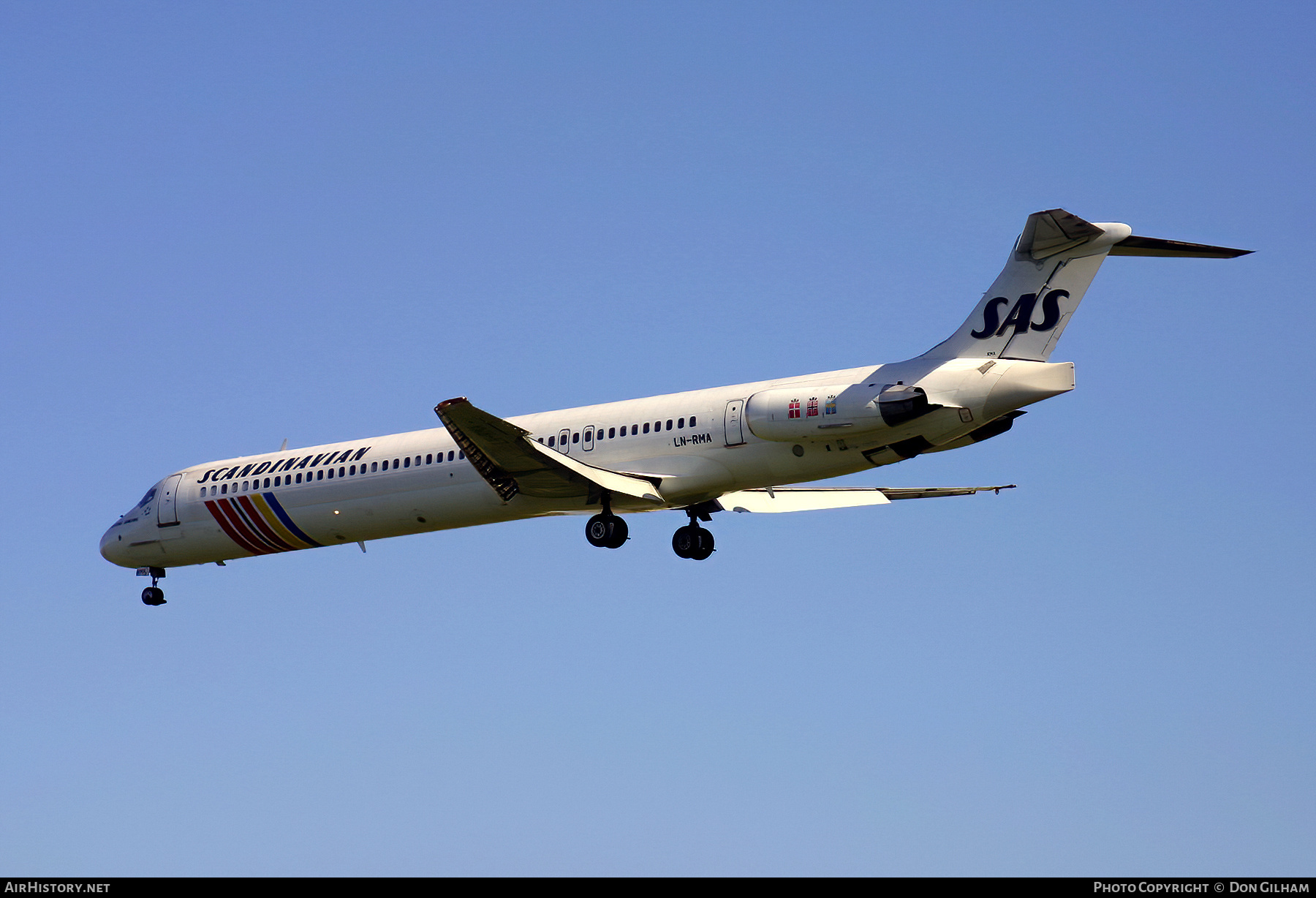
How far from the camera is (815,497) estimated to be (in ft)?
104

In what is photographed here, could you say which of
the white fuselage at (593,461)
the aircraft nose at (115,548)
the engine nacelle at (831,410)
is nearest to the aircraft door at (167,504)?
the white fuselage at (593,461)

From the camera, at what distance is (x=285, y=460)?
107ft

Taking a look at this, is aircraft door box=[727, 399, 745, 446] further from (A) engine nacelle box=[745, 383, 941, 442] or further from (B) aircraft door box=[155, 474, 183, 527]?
(B) aircraft door box=[155, 474, 183, 527]

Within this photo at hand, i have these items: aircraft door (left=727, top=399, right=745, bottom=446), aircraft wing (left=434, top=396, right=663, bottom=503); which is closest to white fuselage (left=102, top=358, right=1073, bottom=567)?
aircraft door (left=727, top=399, right=745, bottom=446)

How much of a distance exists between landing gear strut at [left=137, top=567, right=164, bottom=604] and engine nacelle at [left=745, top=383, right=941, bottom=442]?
14.7 meters

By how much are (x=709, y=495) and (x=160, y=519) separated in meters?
12.9

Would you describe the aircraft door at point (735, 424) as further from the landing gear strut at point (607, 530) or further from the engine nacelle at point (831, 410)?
the landing gear strut at point (607, 530)

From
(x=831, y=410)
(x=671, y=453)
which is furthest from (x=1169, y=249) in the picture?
(x=671, y=453)

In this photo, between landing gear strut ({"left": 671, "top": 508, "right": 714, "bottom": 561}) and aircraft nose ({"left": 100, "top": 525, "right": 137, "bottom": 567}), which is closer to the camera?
landing gear strut ({"left": 671, "top": 508, "right": 714, "bottom": 561})

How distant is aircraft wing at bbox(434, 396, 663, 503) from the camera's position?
86.9ft

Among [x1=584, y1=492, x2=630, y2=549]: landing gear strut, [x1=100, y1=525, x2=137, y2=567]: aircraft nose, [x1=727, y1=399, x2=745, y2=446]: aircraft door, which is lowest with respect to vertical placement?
A: [x1=584, y1=492, x2=630, y2=549]: landing gear strut

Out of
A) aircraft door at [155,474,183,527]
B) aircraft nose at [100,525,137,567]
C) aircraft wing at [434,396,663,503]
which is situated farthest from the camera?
aircraft nose at [100,525,137,567]
